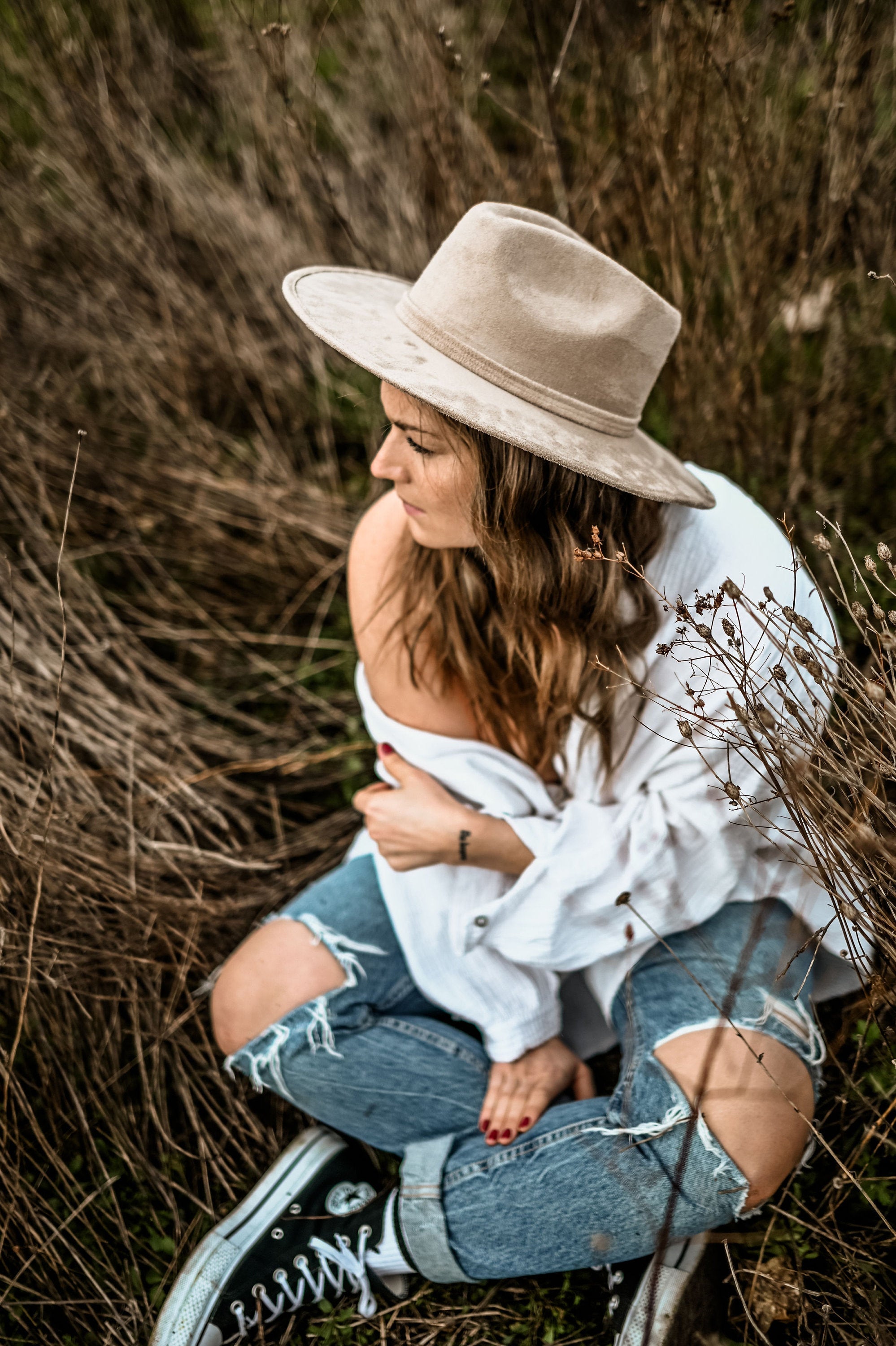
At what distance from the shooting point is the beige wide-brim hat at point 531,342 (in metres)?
1.23

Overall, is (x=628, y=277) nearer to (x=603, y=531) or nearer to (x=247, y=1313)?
(x=603, y=531)

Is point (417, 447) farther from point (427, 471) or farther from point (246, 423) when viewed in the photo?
point (246, 423)

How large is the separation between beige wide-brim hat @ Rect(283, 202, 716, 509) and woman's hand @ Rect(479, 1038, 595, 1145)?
1040 mm

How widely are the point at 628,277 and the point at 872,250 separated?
3.45 feet

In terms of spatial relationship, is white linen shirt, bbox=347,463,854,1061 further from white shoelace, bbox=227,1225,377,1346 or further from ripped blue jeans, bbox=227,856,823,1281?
white shoelace, bbox=227,1225,377,1346

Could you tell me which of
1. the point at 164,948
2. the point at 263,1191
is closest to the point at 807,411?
the point at 164,948

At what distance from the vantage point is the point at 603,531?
1436 mm

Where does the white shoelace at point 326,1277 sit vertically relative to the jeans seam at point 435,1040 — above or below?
below

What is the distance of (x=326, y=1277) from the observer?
64.8 inches

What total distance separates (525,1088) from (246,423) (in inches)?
83.5

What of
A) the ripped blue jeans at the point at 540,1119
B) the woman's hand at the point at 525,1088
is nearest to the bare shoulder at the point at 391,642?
the ripped blue jeans at the point at 540,1119

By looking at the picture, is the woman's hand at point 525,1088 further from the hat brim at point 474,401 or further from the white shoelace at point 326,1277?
the hat brim at point 474,401

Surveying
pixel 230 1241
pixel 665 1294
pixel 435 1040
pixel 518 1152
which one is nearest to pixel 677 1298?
pixel 665 1294

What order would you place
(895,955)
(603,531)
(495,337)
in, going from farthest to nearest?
(603,531) → (495,337) → (895,955)
